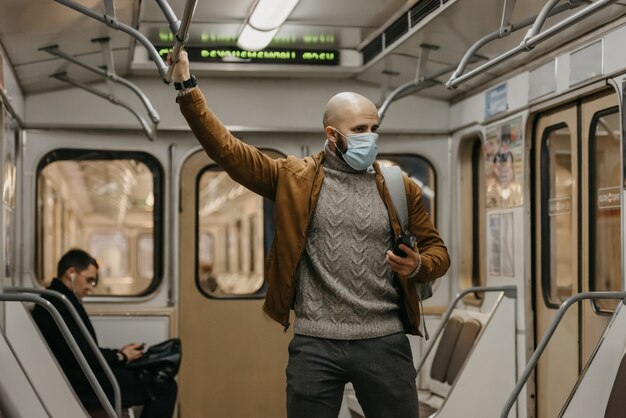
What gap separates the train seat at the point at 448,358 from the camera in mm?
6681

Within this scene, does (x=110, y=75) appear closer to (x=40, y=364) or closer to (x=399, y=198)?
(x=40, y=364)

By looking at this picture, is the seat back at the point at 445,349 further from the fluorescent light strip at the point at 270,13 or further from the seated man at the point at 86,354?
the fluorescent light strip at the point at 270,13

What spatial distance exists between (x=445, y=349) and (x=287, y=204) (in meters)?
4.22

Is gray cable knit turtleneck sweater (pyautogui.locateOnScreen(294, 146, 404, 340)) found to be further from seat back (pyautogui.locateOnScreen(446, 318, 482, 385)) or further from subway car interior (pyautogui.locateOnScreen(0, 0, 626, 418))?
seat back (pyautogui.locateOnScreen(446, 318, 482, 385))

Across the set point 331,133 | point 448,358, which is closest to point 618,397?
point 331,133

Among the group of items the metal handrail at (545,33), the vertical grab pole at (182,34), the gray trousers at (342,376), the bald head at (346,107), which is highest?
the metal handrail at (545,33)

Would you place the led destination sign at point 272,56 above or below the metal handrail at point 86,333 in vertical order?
above

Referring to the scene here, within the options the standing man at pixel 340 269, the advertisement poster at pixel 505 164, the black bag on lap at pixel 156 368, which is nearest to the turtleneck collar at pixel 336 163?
the standing man at pixel 340 269

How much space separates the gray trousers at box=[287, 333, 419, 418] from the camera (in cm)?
294

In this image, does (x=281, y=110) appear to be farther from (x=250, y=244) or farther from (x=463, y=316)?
(x=250, y=244)

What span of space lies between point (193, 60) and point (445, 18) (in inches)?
79.3

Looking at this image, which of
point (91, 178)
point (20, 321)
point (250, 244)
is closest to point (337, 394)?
point (20, 321)

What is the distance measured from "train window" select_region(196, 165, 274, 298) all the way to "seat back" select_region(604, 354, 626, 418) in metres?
3.30

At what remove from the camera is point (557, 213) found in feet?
19.2
